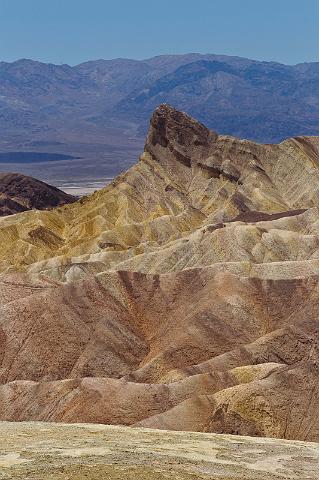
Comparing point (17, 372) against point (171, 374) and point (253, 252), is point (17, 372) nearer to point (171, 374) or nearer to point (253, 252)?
point (171, 374)

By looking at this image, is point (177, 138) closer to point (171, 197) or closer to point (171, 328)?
point (171, 197)

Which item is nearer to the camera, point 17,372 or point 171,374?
point 171,374

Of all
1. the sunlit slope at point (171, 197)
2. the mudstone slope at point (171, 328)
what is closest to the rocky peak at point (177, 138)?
the sunlit slope at point (171, 197)

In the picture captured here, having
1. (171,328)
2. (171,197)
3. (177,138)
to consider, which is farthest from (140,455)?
(177,138)

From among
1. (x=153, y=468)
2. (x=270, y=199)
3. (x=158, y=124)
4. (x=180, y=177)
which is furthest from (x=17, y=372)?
(x=158, y=124)

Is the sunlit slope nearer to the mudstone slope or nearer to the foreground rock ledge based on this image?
the mudstone slope
